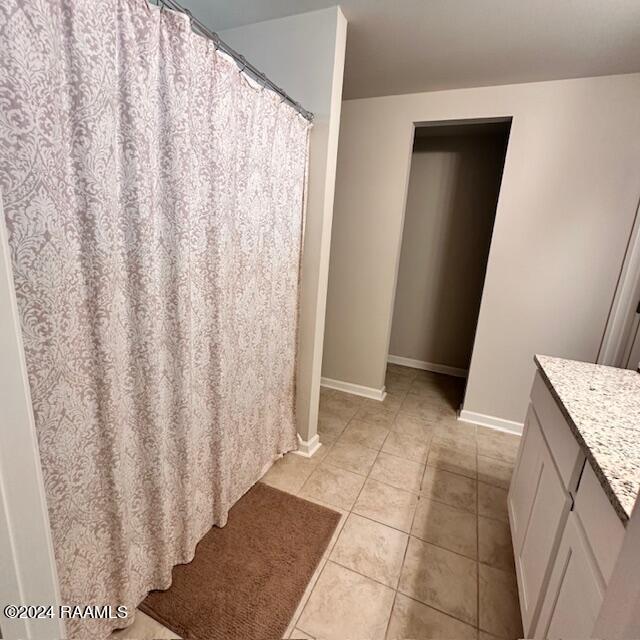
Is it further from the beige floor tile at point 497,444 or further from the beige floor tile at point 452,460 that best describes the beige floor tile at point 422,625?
the beige floor tile at point 497,444

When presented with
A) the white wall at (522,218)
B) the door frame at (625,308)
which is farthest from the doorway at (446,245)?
the door frame at (625,308)

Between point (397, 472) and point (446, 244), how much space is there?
229 cm

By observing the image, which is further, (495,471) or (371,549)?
(495,471)

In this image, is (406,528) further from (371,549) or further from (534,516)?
(534,516)

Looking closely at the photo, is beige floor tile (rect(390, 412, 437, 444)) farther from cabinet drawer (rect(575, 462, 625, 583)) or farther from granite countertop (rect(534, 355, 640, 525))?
cabinet drawer (rect(575, 462, 625, 583))

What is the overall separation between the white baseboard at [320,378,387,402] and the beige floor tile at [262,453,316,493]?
1027 mm

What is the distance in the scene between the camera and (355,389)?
9.95 feet

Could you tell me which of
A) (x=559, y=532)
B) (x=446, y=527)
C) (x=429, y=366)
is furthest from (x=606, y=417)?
(x=429, y=366)

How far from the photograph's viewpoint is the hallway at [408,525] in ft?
4.11

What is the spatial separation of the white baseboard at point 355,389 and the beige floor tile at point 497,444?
82 centimetres

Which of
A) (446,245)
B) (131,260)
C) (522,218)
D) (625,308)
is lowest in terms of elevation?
(625,308)

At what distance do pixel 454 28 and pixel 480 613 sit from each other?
8.53 feet

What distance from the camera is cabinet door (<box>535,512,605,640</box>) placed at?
0.72 meters

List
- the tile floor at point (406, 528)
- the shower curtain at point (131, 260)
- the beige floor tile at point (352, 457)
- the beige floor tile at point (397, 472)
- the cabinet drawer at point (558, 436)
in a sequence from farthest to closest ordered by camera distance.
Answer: the beige floor tile at point (352, 457)
the beige floor tile at point (397, 472)
the tile floor at point (406, 528)
the cabinet drawer at point (558, 436)
the shower curtain at point (131, 260)
